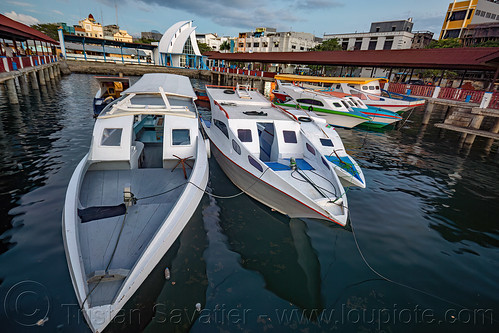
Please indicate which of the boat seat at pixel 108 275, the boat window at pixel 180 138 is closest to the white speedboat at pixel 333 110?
the boat window at pixel 180 138

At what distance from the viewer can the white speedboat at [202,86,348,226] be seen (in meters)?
8.03

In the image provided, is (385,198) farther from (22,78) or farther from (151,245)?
(22,78)

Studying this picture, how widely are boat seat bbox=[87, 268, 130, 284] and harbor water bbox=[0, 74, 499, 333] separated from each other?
127 cm

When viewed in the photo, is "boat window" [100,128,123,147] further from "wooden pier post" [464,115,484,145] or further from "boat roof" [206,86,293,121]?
"wooden pier post" [464,115,484,145]

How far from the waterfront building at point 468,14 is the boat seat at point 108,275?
9943 centimetres

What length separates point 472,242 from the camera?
29.1 feet

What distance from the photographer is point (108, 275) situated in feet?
15.7

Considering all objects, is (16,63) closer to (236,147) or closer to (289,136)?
(236,147)

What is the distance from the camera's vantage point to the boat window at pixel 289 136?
1145cm

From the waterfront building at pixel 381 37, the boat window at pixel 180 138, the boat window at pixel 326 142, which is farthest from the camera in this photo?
the waterfront building at pixel 381 37

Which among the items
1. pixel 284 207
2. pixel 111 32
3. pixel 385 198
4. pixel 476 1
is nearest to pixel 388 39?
pixel 476 1

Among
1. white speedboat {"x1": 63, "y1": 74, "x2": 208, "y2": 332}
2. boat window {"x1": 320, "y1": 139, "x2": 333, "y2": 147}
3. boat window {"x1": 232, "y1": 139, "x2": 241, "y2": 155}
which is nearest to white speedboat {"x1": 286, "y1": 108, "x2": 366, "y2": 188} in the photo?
boat window {"x1": 320, "y1": 139, "x2": 333, "y2": 147}

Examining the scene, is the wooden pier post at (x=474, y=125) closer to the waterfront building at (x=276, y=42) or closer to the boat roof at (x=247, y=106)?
the boat roof at (x=247, y=106)

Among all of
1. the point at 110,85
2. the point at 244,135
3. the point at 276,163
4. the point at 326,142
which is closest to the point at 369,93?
the point at 326,142
